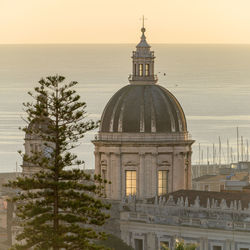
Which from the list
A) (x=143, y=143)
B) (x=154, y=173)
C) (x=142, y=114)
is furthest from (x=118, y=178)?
(x=142, y=114)

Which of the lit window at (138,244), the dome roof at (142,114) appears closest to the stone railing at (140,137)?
the dome roof at (142,114)

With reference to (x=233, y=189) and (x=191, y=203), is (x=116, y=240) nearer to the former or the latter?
(x=191, y=203)

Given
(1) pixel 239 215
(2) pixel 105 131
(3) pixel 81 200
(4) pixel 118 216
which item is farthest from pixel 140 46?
(3) pixel 81 200

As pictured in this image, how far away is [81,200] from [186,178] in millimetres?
55748

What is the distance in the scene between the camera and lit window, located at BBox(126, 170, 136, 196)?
14262 centimetres

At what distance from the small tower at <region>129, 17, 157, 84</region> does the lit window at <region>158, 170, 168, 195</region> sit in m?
6.78

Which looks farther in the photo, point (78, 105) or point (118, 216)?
point (118, 216)

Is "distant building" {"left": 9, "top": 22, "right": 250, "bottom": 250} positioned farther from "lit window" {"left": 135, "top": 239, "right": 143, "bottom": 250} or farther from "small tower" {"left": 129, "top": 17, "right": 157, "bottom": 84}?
"lit window" {"left": 135, "top": 239, "right": 143, "bottom": 250}

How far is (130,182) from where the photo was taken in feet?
469

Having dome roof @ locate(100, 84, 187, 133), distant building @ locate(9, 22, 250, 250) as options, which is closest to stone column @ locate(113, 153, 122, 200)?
distant building @ locate(9, 22, 250, 250)

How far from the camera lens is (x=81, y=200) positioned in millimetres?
88625

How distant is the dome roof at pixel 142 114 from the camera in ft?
466

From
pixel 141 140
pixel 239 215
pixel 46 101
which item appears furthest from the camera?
pixel 141 140

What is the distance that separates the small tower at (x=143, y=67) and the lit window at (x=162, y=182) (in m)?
6.78
